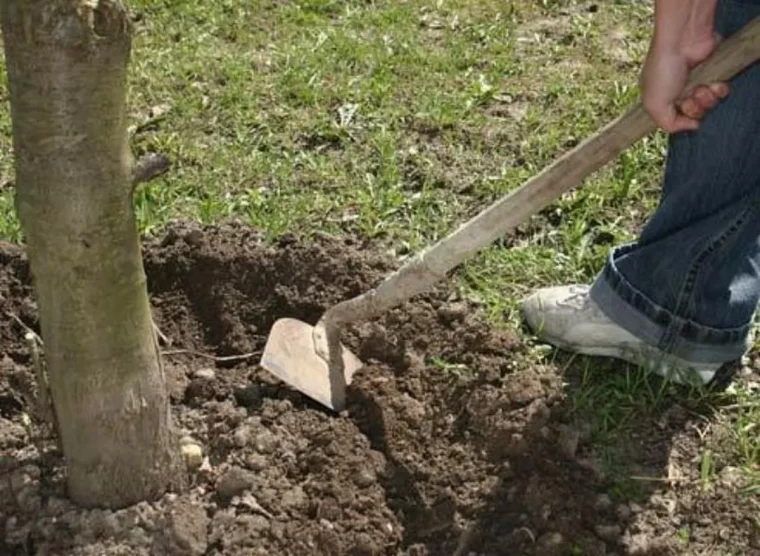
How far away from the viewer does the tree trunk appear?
188cm

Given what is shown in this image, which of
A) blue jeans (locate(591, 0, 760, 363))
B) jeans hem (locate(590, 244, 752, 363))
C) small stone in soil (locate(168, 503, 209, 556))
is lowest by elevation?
small stone in soil (locate(168, 503, 209, 556))

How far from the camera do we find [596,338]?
285cm

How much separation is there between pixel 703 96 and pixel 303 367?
3.44 ft

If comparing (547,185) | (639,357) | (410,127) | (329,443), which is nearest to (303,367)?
(329,443)

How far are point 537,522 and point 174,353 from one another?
948mm

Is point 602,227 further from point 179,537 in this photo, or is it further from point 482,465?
point 179,537

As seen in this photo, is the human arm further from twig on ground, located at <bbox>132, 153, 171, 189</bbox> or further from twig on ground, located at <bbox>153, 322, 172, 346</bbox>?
twig on ground, located at <bbox>153, 322, 172, 346</bbox>

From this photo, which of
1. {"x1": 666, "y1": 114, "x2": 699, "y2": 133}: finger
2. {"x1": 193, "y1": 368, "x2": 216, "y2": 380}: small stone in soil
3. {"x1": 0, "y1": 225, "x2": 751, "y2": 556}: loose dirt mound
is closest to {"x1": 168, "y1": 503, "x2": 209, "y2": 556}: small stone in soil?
{"x1": 0, "y1": 225, "x2": 751, "y2": 556}: loose dirt mound

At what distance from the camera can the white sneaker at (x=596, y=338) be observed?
2.79 metres

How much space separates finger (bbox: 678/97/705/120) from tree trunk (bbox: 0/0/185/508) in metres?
1.12

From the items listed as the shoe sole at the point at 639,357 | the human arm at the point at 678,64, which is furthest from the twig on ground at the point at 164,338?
the human arm at the point at 678,64

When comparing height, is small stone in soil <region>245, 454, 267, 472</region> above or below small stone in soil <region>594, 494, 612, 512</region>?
above

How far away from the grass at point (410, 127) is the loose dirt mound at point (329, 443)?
17 cm

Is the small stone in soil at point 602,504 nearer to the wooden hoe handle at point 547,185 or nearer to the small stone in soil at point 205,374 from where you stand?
the wooden hoe handle at point 547,185
